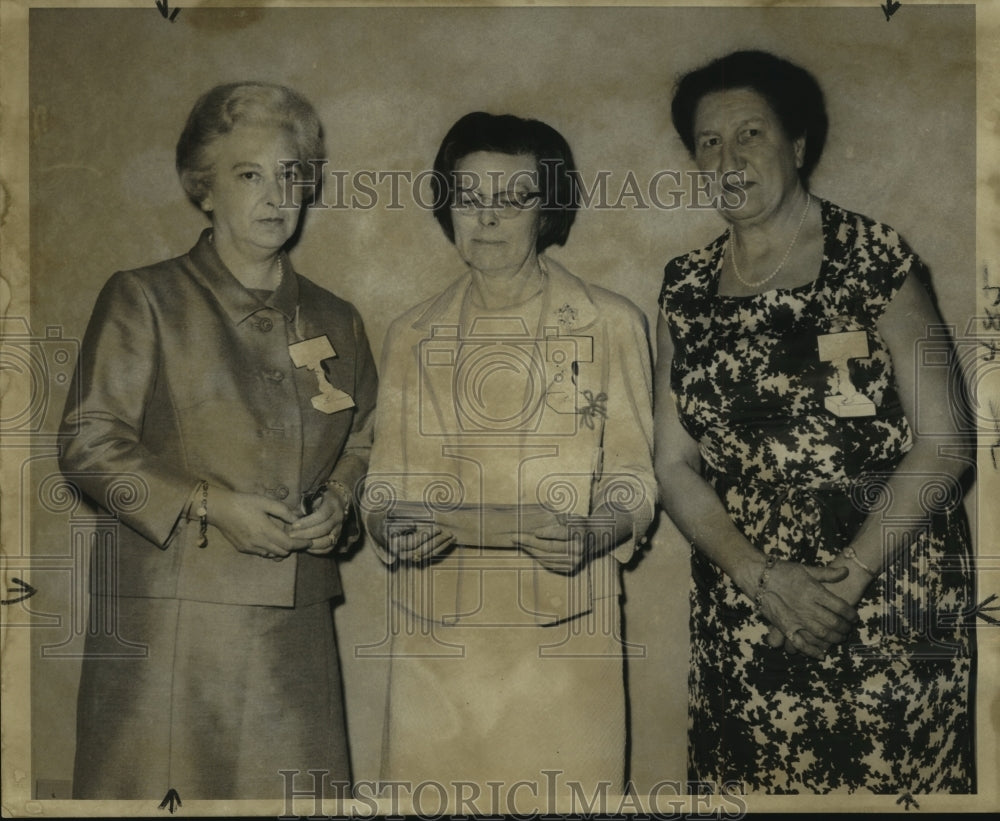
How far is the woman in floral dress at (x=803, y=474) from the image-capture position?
2.98m

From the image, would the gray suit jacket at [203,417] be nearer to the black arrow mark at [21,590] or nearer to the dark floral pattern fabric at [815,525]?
the black arrow mark at [21,590]

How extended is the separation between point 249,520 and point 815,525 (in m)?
A: 1.40

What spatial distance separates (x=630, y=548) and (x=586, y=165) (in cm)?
98

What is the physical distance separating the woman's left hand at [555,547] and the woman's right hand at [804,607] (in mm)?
469

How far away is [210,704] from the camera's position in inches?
120

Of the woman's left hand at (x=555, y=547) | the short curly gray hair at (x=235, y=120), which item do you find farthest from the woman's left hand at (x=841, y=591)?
the short curly gray hair at (x=235, y=120)

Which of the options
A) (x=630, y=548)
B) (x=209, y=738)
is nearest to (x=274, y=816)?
(x=209, y=738)

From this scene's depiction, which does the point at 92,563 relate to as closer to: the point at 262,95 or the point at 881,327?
the point at 262,95

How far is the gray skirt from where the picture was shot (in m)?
3.03

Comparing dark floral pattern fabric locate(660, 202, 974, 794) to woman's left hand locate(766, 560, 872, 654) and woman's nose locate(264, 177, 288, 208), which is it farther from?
woman's nose locate(264, 177, 288, 208)

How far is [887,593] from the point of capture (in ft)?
9.91

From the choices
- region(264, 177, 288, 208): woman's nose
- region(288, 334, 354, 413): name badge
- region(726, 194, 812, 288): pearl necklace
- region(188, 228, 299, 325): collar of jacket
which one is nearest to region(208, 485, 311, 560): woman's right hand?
region(288, 334, 354, 413): name badge

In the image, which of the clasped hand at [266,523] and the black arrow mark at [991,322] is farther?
the black arrow mark at [991,322]

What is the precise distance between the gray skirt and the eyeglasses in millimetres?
1076
